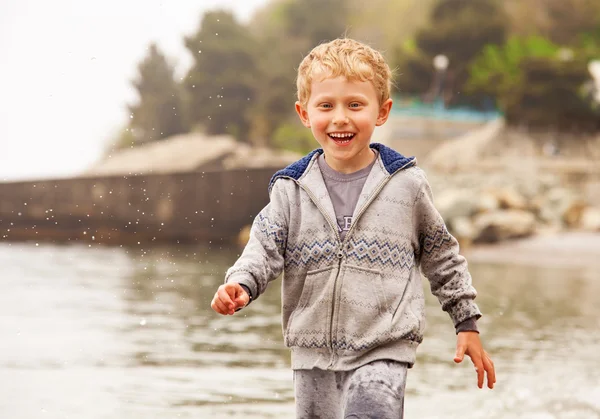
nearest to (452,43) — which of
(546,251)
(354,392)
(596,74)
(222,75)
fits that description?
(596,74)

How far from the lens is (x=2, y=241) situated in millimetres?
22766

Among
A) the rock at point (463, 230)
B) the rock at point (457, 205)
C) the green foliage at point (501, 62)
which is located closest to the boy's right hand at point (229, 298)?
the rock at point (463, 230)

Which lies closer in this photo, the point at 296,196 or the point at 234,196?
the point at 296,196

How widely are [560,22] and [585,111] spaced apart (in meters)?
8.77

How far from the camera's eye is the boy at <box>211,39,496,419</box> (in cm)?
309

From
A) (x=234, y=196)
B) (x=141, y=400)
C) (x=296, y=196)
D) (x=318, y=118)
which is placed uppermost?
(x=234, y=196)

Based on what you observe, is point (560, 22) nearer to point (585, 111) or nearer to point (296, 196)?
point (585, 111)

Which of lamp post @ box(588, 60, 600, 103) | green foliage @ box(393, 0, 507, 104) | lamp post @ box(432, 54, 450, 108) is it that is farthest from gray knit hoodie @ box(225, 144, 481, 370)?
green foliage @ box(393, 0, 507, 104)

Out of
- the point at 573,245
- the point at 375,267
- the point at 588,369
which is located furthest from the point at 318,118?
the point at 573,245

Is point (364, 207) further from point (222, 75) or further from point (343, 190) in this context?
point (222, 75)

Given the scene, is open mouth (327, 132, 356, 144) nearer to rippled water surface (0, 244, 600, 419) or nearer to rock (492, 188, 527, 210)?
rippled water surface (0, 244, 600, 419)

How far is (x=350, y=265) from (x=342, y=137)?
0.37 metres

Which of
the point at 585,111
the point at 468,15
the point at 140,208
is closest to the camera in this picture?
the point at 140,208

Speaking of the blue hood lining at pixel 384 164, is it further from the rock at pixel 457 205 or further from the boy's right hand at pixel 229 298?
the rock at pixel 457 205
